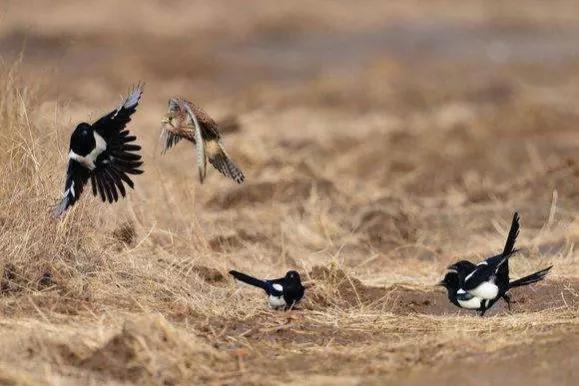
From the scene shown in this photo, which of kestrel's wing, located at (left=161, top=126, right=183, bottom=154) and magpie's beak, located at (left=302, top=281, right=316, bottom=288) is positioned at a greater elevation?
kestrel's wing, located at (left=161, top=126, right=183, bottom=154)

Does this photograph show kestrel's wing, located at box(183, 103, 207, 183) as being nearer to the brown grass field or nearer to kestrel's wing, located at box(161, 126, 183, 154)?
kestrel's wing, located at box(161, 126, 183, 154)

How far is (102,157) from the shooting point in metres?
7.55

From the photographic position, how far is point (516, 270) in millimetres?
9164

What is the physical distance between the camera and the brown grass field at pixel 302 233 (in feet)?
21.2

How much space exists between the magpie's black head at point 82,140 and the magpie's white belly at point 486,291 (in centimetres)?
225

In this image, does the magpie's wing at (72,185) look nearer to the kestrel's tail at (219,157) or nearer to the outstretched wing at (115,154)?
the outstretched wing at (115,154)

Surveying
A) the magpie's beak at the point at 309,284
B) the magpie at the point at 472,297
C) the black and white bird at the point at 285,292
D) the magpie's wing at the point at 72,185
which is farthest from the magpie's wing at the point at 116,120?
the magpie at the point at 472,297

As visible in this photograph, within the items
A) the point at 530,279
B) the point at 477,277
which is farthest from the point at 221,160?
the point at 530,279

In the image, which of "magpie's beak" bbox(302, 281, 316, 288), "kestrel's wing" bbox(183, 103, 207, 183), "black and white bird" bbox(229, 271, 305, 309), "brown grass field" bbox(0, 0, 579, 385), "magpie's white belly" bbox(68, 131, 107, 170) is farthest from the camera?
"magpie's beak" bbox(302, 281, 316, 288)

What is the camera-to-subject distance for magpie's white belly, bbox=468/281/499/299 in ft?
25.5

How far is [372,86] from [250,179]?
8786mm

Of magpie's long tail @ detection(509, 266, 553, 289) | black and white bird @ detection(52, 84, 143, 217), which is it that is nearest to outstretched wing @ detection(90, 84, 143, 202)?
black and white bird @ detection(52, 84, 143, 217)

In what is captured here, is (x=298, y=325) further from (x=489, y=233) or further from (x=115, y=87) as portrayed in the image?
(x=115, y=87)

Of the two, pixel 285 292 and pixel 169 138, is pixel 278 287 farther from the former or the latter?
pixel 169 138
